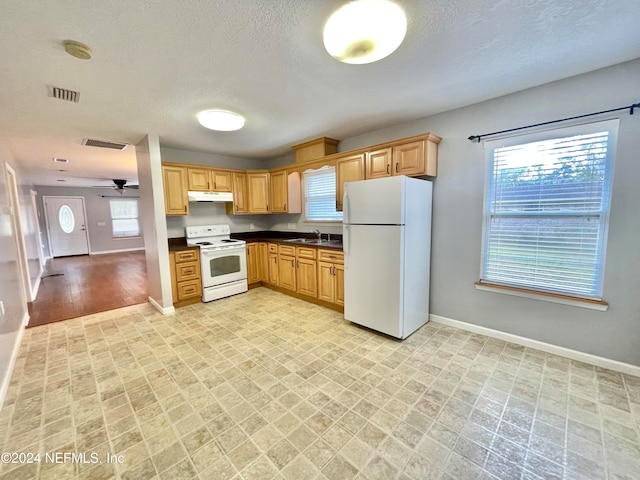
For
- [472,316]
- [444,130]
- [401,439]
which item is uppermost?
[444,130]

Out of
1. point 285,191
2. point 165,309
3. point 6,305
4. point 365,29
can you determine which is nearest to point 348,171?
point 285,191

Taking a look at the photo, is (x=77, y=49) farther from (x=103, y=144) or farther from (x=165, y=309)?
(x=165, y=309)

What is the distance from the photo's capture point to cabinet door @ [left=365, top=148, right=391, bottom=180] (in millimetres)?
3229

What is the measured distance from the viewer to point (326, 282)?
12.5ft

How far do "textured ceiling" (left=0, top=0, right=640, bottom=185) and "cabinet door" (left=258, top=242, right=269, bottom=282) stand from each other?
2.32 meters

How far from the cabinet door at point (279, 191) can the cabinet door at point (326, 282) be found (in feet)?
4.96

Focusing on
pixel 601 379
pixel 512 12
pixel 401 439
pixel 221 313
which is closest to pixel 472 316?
pixel 601 379

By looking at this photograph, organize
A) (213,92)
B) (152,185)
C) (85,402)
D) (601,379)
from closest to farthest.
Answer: (85,402)
(601,379)
(213,92)
(152,185)

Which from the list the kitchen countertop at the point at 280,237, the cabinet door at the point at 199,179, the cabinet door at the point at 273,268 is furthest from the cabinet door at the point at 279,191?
the cabinet door at the point at 199,179

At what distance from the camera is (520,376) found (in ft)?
7.29

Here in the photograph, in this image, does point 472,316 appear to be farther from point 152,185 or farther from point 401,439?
point 152,185

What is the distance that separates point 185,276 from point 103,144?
230 cm

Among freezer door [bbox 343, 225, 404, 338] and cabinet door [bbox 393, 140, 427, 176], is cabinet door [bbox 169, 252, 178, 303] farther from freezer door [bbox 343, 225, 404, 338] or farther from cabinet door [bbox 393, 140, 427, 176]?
cabinet door [bbox 393, 140, 427, 176]

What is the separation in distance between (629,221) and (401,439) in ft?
8.28
